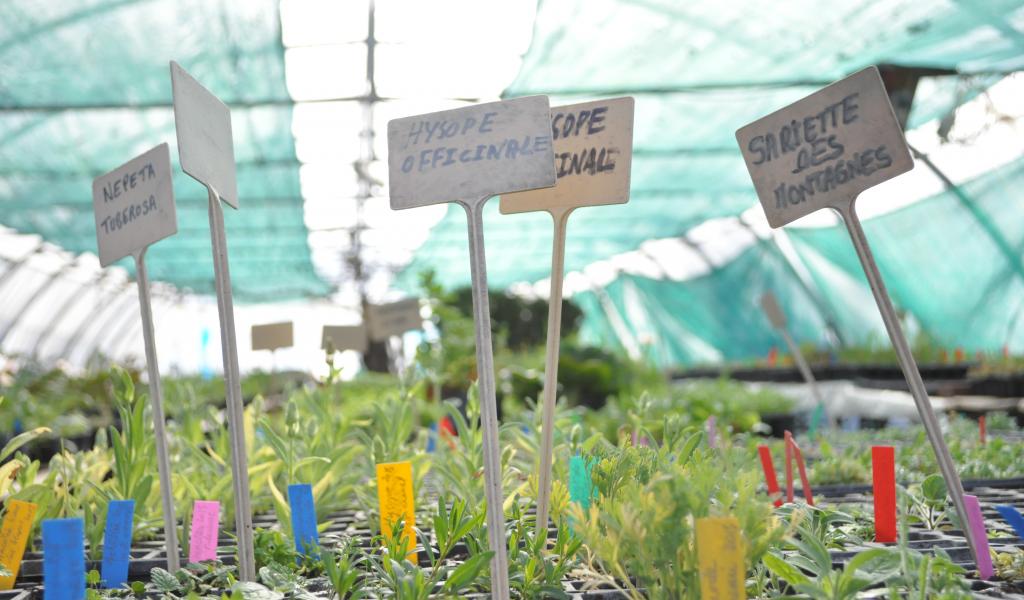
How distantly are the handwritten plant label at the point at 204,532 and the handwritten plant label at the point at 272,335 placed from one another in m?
2.49

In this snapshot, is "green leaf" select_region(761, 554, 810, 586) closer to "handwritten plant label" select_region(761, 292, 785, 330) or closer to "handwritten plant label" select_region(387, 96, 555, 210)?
"handwritten plant label" select_region(387, 96, 555, 210)

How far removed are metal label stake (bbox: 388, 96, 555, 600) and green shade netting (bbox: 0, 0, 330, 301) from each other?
4314 mm

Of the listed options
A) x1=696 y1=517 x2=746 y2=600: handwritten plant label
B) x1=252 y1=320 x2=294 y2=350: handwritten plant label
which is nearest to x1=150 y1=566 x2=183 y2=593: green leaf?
x1=696 y1=517 x2=746 y2=600: handwritten plant label

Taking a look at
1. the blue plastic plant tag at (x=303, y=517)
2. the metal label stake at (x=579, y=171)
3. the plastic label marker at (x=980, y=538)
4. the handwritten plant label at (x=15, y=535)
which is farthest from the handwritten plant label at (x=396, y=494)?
the plastic label marker at (x=980, y=538)

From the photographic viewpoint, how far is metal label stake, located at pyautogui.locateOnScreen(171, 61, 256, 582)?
52.1 inches

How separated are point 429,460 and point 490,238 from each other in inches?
481

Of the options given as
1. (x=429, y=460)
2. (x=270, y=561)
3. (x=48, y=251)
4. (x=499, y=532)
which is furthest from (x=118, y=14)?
(x=48, y=251)

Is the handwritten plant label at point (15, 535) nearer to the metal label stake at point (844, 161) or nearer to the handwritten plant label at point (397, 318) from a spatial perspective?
the metal label stake at point (844, 161)

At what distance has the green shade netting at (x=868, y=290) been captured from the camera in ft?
25.7

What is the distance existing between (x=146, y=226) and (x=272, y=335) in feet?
8.46

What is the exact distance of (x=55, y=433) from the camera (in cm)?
426

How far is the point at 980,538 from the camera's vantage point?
1.29m

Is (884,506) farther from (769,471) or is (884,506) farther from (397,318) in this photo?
(397,318)

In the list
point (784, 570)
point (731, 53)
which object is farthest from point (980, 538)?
point (731, 53)
